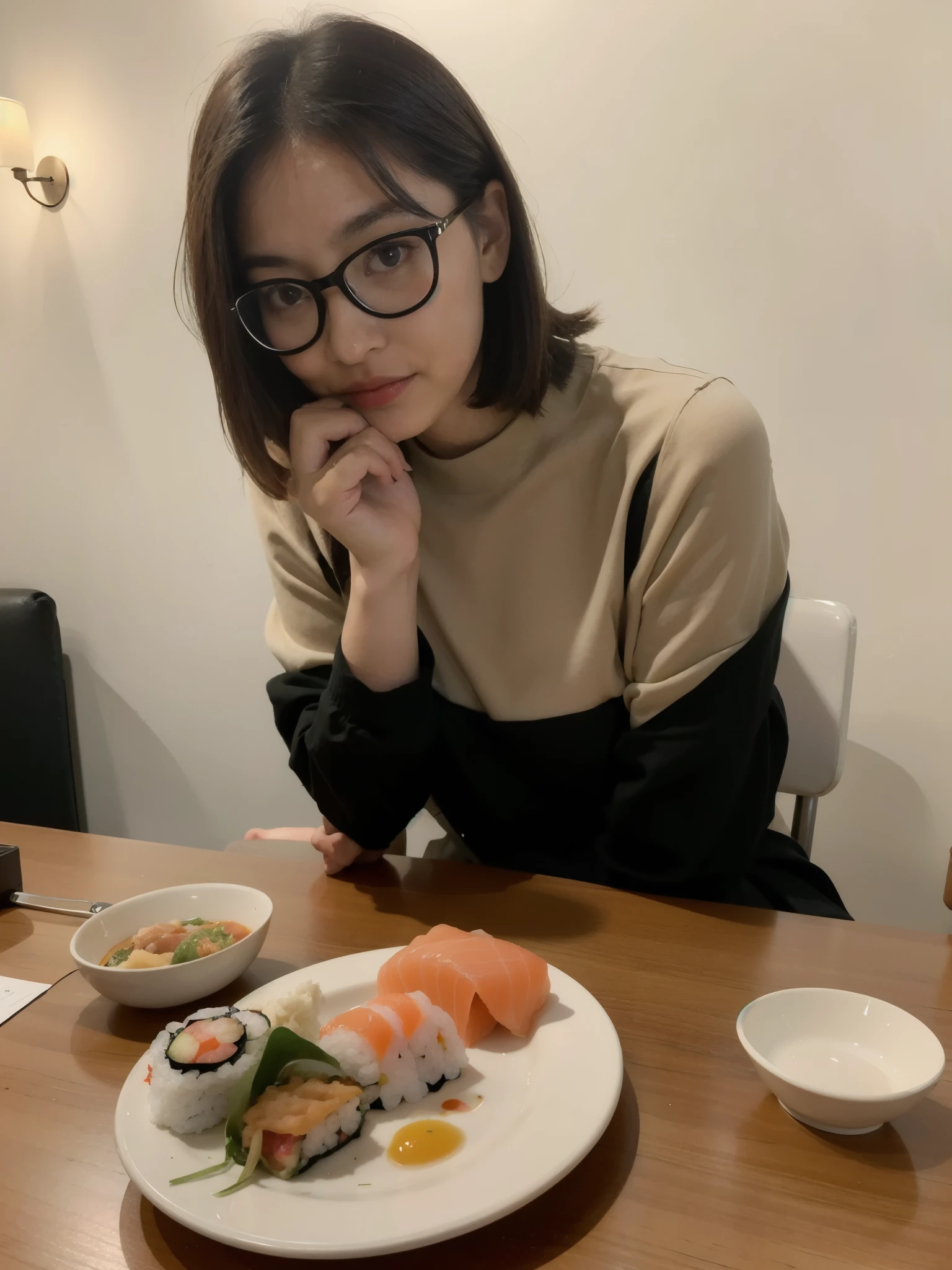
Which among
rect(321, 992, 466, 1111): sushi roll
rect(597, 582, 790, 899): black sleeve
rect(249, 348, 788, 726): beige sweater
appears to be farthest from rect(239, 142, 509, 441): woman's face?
rect(321, 992, 466, 1111): sushi roll

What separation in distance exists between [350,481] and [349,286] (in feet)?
0.78

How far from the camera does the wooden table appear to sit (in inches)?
22.8

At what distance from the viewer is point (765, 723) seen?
1.18 meters

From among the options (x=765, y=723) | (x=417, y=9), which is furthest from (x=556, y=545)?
(x=417, y=9)

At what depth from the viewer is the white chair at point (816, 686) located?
1452mm

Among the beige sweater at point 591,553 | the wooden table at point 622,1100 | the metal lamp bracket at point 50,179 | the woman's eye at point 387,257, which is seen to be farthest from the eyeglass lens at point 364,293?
the metal lamp bracket at point 50,179

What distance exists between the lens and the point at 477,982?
2.52 ft

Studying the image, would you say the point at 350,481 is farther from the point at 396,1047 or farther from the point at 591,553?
the point at 396,1047

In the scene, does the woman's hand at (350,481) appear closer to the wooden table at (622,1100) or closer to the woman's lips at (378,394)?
the woman's lips at (378,394)

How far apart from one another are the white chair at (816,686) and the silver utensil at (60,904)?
1.09 metres

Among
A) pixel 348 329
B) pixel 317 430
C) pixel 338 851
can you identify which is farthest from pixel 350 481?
pixel 338 851

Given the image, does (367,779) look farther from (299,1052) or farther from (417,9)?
(417,9)

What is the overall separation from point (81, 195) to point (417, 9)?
3.62ft

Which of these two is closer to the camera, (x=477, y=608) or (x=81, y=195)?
(x=477, y=608)
